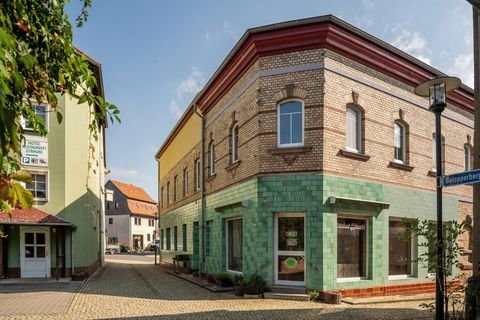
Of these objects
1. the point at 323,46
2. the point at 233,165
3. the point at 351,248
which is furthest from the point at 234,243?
the point at 323,46

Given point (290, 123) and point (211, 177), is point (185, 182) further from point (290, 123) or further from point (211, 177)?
point (290, 123)

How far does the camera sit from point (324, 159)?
11453 millimetres

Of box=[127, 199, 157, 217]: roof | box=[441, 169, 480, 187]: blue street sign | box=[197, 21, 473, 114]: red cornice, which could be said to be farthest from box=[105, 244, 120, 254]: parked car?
box=[441, 169, 480, 187]: blue street sign

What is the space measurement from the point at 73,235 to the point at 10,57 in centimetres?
1693

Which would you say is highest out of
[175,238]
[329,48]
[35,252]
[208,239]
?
[329,48]

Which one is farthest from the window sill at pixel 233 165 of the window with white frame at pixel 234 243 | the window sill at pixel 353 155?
the window sill at pixel 353 155

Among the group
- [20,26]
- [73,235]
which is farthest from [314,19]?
[73,235]

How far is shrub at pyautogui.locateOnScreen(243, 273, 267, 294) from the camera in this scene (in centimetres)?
1153

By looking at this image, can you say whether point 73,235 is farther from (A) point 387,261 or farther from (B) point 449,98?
(B) point 449,98

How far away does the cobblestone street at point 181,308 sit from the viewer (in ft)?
30.8

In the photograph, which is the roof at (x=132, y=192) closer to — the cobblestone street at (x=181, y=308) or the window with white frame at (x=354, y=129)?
the cobblestone street at (x=181, y=308)

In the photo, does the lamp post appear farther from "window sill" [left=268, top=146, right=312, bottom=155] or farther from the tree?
the tree

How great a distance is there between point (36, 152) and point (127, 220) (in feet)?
140

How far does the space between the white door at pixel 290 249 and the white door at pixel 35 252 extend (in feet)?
35.0
